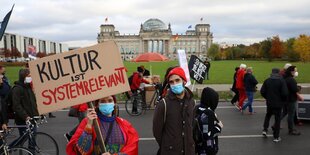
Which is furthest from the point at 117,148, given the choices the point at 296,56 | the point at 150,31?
the point at 150,31

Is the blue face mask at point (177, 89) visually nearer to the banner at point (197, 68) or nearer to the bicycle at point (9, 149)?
the bicycle at point (9, 149)

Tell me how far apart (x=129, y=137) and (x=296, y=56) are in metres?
79.4

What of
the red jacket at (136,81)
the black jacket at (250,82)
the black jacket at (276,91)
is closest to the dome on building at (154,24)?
the red jacket at (136,81)

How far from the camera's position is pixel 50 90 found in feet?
9.92

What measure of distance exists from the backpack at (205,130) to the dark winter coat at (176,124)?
60 cm

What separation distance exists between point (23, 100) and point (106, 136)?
12.2 feet

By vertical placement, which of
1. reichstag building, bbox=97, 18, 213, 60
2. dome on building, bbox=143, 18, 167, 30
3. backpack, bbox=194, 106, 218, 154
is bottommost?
backpack, bbox=194, 106, 218, 154

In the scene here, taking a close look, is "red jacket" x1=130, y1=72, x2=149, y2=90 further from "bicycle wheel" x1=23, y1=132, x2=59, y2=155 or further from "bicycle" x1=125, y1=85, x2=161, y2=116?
"bicycle wheel" x1=23, y1=132, x2=59, y2=155

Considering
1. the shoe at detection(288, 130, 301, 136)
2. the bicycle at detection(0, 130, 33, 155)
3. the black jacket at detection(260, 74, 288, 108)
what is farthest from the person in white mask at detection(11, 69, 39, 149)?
the shoe at detection(288, 130, 301, 136)

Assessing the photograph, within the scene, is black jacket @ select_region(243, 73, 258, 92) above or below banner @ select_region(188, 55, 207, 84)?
below

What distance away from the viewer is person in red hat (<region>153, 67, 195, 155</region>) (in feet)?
12.9

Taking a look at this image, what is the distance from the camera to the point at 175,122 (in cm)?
392

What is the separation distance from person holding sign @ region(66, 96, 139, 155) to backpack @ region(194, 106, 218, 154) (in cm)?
145

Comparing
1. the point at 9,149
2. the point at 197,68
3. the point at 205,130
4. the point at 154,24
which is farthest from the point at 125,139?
the point at 154,24
